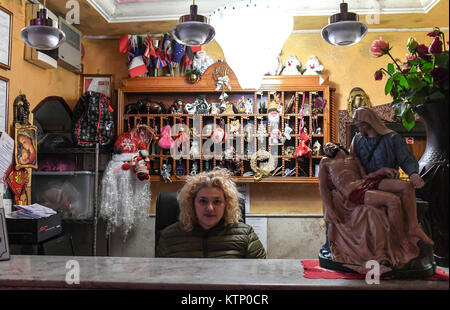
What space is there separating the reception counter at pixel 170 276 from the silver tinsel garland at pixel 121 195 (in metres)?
2.54

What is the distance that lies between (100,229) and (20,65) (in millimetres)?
1969

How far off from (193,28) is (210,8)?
2239mm

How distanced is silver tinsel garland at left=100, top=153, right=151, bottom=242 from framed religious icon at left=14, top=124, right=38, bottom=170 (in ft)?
2.52

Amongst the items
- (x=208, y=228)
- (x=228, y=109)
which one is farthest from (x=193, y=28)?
(x=228, y=109)

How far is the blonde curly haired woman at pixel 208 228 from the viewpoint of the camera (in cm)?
197

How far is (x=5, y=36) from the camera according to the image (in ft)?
9.82

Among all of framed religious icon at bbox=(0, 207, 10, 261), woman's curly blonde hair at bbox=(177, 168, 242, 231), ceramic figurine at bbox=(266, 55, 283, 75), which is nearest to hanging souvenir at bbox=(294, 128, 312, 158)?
ceramic figurine at bbox=(266, 55, 283, 75)

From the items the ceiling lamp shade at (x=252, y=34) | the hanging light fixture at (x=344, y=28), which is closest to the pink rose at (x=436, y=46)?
the hanging light fixture at (x=344, y=28)

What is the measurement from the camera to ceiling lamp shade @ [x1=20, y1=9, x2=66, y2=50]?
195 centimetres

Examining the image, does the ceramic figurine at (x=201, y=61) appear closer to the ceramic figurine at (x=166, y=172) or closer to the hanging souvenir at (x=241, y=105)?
Answer: the hanging souvenir at (x=241, y=105)

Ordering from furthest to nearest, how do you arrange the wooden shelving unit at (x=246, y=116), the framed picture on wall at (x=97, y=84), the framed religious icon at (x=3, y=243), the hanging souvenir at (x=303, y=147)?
1. the framed picture on wall at (x=97, y=84)
2. the wooden shelving unit at (x=246, y=116)
3. the hanging souvenir at (x=303, y=147)
4. the framed religious icon at (x=3, y=243)
